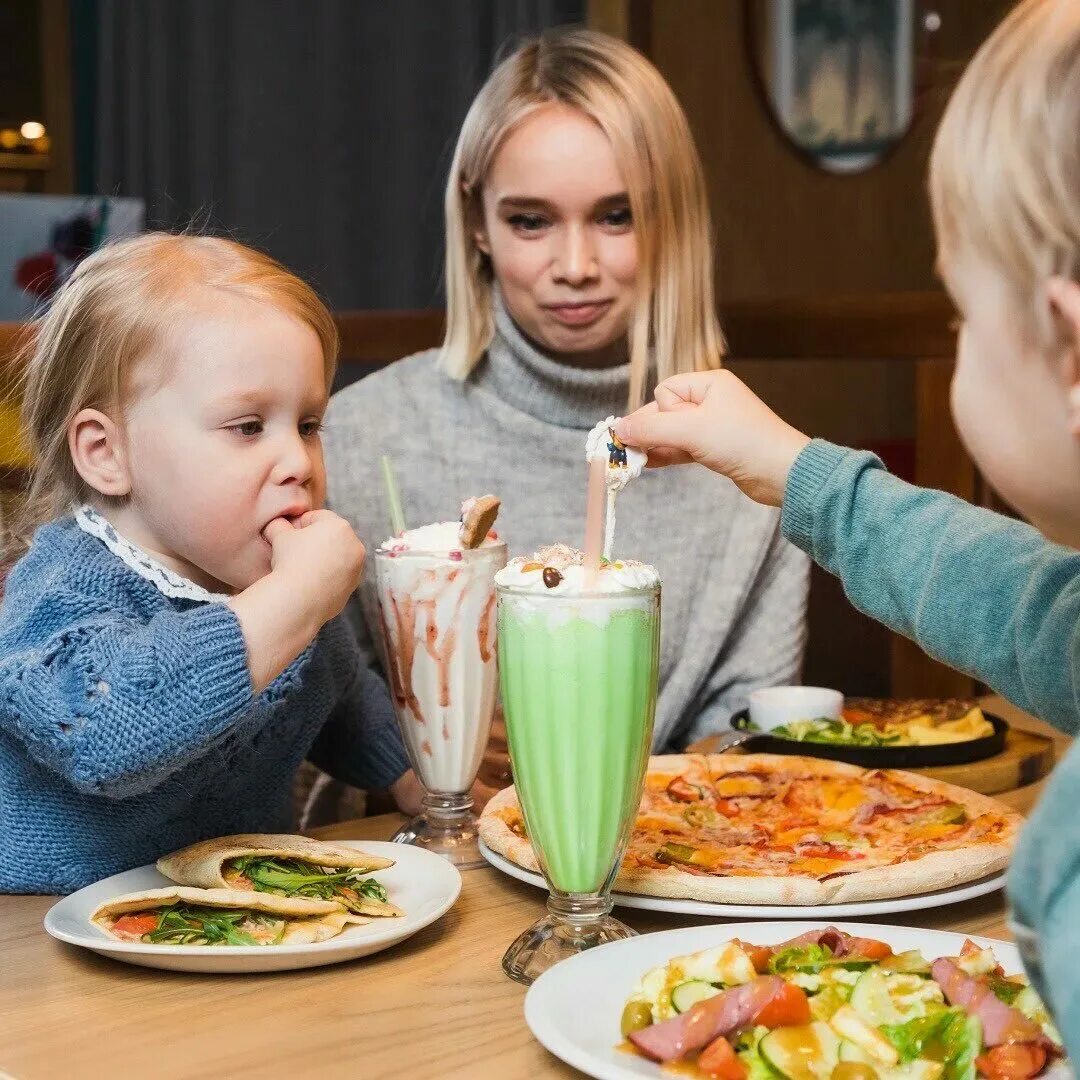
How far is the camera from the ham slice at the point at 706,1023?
2.90 feet

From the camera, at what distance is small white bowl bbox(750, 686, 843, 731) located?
173 centimetres

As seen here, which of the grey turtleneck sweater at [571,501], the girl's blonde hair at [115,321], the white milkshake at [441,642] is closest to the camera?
the white milkshake at [441,642]

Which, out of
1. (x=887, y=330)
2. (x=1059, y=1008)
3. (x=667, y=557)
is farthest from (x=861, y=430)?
(x=1059, y=1008)

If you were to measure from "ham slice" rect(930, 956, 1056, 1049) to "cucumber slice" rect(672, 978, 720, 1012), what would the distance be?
14 cm

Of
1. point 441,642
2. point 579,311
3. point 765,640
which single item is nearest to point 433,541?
point 441,642

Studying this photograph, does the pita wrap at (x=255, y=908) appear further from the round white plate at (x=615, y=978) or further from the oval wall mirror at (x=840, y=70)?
the oval wall mirror at (x=840, y=70)

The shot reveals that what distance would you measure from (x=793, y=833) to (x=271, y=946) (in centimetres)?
48

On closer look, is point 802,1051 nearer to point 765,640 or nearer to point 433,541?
point 433,541

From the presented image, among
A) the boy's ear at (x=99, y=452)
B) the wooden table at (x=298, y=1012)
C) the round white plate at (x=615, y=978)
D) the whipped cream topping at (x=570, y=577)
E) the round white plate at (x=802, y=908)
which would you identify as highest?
the boy's ear at (x=99, y=452)

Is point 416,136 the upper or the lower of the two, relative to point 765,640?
upper

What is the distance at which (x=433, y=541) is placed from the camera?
1321 mm

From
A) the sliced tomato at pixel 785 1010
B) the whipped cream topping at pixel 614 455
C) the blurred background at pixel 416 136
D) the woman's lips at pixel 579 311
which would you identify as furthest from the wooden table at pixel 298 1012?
the blurred background at pixel 416 136

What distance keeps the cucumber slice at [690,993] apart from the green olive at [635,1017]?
0.06 feet

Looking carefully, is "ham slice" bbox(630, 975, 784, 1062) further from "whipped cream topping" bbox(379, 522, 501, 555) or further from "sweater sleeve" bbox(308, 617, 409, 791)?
"sweater sleeve" bbox(308, 617, 409, 791)
